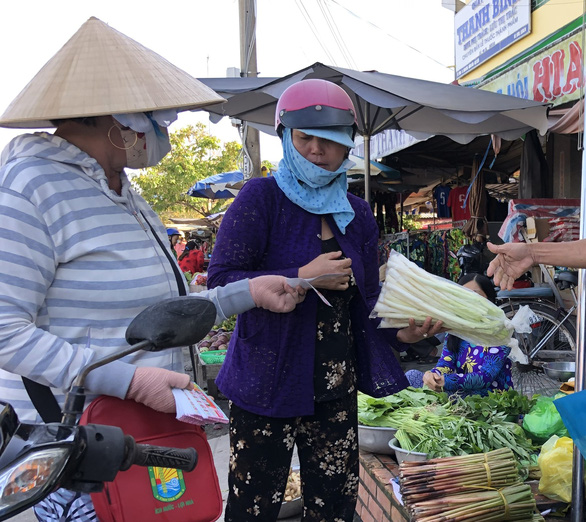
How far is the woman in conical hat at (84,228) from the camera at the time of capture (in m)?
1.42

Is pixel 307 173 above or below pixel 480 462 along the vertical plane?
above

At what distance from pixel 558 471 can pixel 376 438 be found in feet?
3.32

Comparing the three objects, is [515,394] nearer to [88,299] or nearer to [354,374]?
[354,374]

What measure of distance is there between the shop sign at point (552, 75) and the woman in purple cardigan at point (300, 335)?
4519 mm

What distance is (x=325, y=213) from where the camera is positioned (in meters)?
2.34

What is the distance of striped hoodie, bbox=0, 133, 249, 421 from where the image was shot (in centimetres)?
140

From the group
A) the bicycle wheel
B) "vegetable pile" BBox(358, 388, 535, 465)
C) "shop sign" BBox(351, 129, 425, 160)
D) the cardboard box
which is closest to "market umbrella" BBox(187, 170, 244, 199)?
"shop sign" BBox(351, 129, 425, 160)

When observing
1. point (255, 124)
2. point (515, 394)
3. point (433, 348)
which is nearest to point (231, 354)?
point (515, 394)

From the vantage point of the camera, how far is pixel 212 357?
22.1ft

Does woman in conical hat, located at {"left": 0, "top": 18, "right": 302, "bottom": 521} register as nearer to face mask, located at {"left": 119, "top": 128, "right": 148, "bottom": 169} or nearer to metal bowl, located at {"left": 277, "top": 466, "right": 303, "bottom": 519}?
face mask, located at {"left": 119, "top": 128, "right": 148, "bottom": 169}

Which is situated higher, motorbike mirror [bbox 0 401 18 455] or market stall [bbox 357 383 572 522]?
motorbike mirror [bbox 0 401 18 455]

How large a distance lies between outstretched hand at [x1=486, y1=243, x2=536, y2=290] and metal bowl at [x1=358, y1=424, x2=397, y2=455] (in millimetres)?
1339

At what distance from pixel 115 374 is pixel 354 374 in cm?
117

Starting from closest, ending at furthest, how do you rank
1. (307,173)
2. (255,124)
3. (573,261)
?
(573,261) < (307,173) < (255,124)
